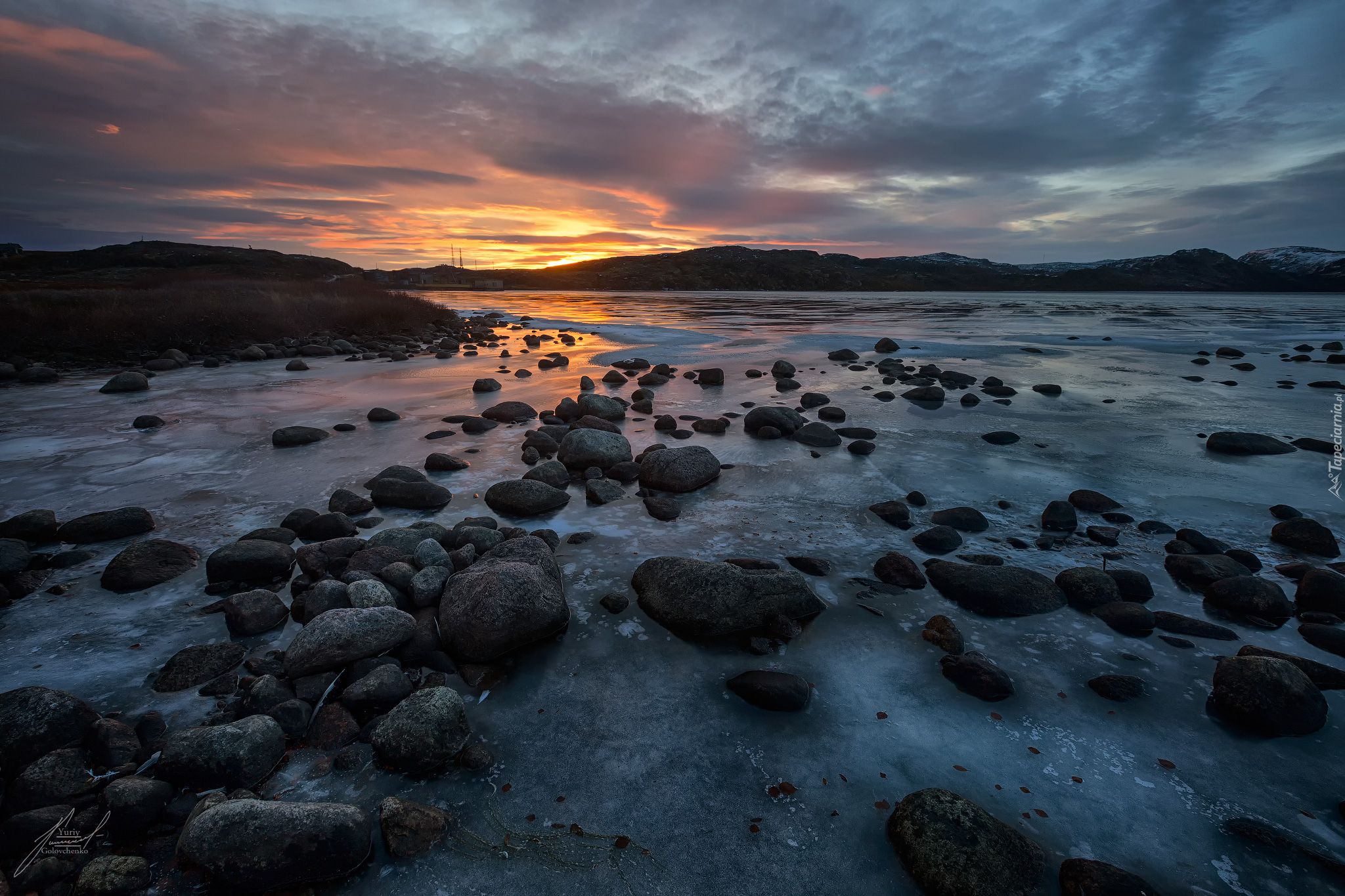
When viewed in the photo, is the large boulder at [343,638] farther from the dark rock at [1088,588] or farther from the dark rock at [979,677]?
the dark rock at [1088,588]

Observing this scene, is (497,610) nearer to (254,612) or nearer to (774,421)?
(254,612)

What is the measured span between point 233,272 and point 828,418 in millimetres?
77644

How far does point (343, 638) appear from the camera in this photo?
3.68m

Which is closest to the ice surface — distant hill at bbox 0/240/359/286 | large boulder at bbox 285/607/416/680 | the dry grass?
large boulder at bbox 285/607/416/680

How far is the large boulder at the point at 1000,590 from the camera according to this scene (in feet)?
14.6

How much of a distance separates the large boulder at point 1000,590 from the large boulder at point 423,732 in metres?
3.76

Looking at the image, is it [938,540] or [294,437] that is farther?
[294,437]

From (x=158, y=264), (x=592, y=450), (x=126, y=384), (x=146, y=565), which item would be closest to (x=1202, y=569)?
(x=592, y=450)

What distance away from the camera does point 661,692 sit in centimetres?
362

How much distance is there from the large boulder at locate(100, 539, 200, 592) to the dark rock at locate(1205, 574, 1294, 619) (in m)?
8.47

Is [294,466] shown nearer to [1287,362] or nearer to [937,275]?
[1287,362]

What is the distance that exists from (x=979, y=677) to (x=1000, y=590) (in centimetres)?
114

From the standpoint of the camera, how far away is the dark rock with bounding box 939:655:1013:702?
3547mm

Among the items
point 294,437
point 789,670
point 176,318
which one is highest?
point 176,318
